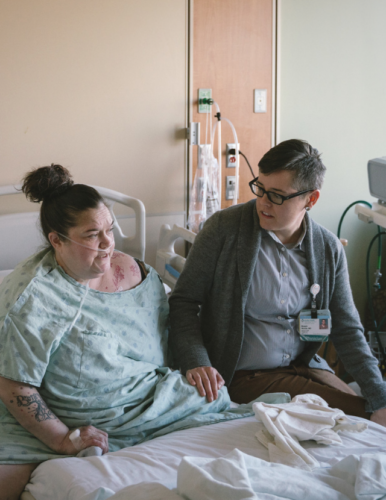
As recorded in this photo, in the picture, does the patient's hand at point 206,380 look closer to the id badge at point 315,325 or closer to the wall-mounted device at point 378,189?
the id badge at point 315,325

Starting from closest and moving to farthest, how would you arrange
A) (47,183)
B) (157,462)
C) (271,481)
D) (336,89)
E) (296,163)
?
1. (271,481)
2. (157,462)
3. (47,183)
4. (296,163)
5. (336,89)

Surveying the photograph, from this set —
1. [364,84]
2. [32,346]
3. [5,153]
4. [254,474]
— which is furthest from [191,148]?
[254,474]

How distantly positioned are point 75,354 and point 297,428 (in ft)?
2.31

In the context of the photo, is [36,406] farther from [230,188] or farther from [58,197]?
[230,188]

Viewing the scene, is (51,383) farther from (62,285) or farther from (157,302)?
(157,302)

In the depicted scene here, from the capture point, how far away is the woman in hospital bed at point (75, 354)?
61.2 inches

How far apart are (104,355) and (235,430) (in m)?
0.47

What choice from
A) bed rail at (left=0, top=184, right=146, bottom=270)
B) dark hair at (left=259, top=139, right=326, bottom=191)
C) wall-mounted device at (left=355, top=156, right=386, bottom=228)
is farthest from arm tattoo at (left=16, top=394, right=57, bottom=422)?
wall-mounted device at (left=355, top=156, right=386, bottom=228)

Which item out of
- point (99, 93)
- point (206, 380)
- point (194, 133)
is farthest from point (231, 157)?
point (206, 380)

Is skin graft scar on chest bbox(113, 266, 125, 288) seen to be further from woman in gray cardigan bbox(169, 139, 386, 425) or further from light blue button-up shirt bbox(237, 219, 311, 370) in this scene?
light blue button-up shirt bbox(237, 219, 311, 370)

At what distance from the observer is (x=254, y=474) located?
4.04 ft

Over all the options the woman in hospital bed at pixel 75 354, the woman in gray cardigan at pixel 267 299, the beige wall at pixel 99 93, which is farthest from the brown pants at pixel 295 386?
the beige wall at pixel 99 93

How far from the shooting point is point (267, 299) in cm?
201

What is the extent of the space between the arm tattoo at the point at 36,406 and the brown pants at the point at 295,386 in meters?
0.75
